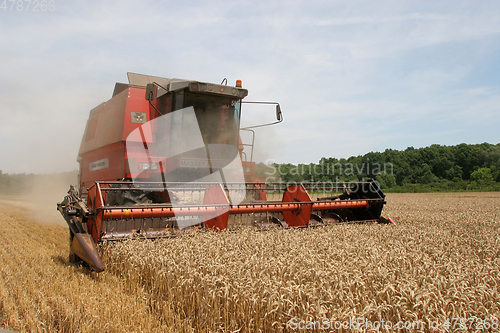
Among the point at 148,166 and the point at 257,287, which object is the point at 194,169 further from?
the point at 257,287

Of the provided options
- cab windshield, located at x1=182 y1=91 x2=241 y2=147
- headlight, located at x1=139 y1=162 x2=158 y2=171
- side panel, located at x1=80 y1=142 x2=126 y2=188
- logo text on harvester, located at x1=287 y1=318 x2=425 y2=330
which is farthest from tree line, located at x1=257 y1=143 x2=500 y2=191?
logo text on harvester, located at x1=287 y1=318 x2=425 y2=330

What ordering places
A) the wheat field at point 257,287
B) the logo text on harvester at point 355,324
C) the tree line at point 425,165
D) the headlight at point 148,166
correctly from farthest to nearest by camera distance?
the tree line at point 425,165 → the headlight at point 148,166 → the wheat field at point 257,287 → the logo text on harvester at point 355,324

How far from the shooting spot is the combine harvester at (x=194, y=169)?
4.57 metres

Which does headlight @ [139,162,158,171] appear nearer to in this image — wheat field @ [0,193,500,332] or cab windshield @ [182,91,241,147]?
cab windshield @ [182,91,241,147]

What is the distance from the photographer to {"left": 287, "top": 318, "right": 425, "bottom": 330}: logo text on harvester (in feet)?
5.30

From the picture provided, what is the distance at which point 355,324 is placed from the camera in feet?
5.35

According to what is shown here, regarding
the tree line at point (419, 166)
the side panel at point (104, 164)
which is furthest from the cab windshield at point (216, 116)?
the tree line at point (419, 166)

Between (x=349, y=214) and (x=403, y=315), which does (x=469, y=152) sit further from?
(x=403, y=315)

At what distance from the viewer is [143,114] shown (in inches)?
227

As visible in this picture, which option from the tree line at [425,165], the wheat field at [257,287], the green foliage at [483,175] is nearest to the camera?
the wheat field at [257,287]

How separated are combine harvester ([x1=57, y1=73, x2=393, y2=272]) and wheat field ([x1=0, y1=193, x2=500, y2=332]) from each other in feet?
2.80

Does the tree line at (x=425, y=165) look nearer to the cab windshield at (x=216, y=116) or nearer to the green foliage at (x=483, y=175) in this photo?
the green foliage at (x=483, y=175)

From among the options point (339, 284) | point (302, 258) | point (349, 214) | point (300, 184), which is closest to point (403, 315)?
point (339, 284)

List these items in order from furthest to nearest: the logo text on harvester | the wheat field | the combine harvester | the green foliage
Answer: the green foliage → the combine harvester → the wheat field → the logo text on harvester
